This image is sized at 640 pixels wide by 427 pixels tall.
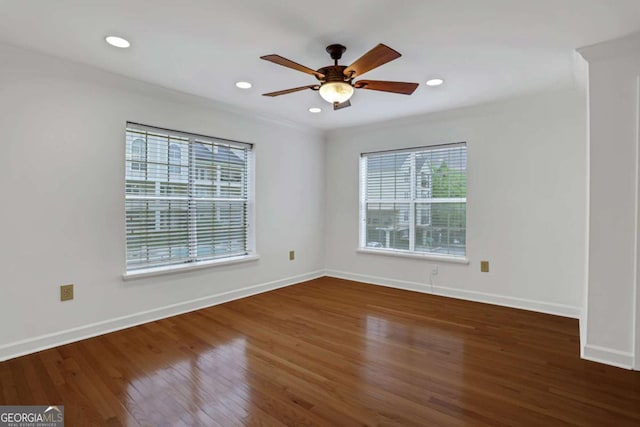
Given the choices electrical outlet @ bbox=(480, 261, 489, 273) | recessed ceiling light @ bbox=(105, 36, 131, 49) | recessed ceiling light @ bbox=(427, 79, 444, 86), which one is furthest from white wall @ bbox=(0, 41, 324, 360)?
electrical outlet @ bbox=(480, 261, 489, 273)

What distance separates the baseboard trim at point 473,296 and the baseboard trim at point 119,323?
129 cm

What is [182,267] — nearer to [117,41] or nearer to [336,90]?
[117,41]

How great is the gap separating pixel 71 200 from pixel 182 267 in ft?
3.88

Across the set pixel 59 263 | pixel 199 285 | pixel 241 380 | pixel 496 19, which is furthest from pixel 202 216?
pixel 496 19

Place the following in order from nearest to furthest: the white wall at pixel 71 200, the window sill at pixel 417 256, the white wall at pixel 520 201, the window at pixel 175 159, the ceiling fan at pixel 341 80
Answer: the ceiling fan at pixel 341 80 < the white wall at pixel 71 200 < the white wall at pixel 520 201 < the window at pixel 175 159 < the window sill at pixel 417 256

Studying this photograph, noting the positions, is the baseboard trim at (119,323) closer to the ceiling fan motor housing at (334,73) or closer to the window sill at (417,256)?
the window sill at (417,256)

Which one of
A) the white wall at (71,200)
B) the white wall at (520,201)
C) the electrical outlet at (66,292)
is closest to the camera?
the white wall at (71,200)

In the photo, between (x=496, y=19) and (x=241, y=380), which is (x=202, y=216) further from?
(x=496, y=19)

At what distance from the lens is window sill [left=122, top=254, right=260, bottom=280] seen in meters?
3.14

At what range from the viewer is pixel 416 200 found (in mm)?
4441

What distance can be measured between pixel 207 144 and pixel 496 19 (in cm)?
299

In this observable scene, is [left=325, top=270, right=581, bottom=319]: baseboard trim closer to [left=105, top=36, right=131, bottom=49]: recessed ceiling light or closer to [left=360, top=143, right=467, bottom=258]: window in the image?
[left=360, top=143, right=467, bottom=258]: window

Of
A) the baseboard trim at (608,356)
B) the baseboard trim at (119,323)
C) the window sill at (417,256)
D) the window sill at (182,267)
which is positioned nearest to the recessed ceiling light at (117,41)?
the window sill at (182,267)

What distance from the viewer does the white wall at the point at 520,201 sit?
3.34 meters
